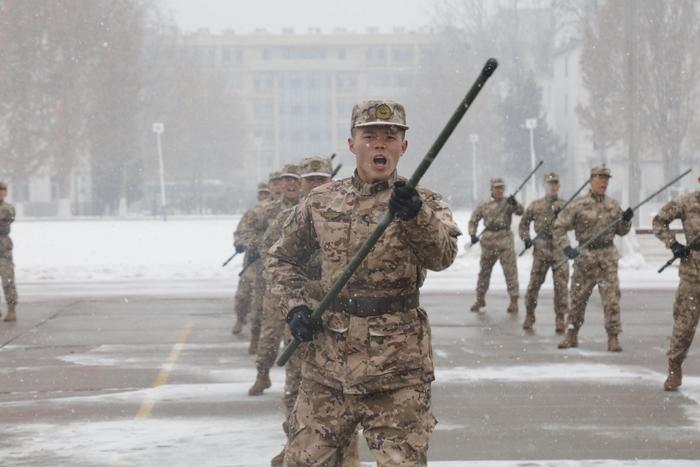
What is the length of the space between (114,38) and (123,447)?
165 feet

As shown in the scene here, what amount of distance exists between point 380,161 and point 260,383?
5366mm

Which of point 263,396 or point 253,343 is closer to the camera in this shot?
point 263,396

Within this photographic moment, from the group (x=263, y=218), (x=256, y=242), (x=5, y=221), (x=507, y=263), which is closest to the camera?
(x=263, y=218)

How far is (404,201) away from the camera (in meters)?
4.48

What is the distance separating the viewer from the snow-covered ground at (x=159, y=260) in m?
23.6

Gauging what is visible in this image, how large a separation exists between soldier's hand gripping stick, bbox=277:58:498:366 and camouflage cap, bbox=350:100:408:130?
0.40 m

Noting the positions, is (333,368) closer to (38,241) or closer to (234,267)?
(234,267)

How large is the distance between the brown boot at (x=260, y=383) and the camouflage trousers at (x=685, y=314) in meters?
3.42

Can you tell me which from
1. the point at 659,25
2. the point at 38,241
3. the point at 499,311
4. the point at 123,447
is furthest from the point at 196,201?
the point at 123,447

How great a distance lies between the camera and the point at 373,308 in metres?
5.09

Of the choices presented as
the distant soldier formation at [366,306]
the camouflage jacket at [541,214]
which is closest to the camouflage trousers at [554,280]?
the camouflage jacket at [541,214]

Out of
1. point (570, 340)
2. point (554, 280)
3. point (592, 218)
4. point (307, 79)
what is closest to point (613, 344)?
point (570, 340)

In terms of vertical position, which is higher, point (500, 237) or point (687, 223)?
point (687, 223)

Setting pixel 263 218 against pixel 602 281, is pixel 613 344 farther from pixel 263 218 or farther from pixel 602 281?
pixel 263 218
